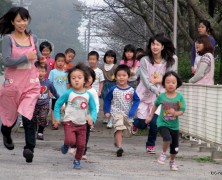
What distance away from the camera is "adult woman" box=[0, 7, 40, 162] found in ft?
28.0

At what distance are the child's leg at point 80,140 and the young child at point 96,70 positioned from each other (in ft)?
17.0

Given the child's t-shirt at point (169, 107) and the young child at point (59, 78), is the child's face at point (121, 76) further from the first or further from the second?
the young child at point (59, 78)

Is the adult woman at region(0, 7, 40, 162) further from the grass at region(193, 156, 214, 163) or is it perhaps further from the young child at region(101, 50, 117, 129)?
the young child at region(101, 50, 117, 129)

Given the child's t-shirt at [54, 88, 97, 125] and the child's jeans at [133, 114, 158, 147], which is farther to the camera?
the child's jeans at [133, 114, 158, 147]

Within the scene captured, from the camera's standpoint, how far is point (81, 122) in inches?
336

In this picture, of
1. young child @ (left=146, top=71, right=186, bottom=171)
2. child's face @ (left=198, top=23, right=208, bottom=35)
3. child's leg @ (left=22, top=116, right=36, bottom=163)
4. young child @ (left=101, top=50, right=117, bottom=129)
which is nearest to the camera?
child's leg @ (left=22, top=116, right=36, bottom=163)

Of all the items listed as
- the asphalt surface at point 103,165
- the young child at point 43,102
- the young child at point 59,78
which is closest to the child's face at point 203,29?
the asphalt surface at point 103,165

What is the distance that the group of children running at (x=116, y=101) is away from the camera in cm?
854

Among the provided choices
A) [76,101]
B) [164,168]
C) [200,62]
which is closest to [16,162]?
[76,101]

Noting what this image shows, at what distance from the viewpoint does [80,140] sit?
8523 mm

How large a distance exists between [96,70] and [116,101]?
409cm

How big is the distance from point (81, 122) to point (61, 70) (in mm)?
5787

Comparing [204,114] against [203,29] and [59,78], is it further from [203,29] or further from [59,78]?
[59,78]

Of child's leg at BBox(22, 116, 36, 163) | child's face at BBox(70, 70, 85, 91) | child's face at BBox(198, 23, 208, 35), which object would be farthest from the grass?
child's face at BBox(198, 23, 208, 35)
